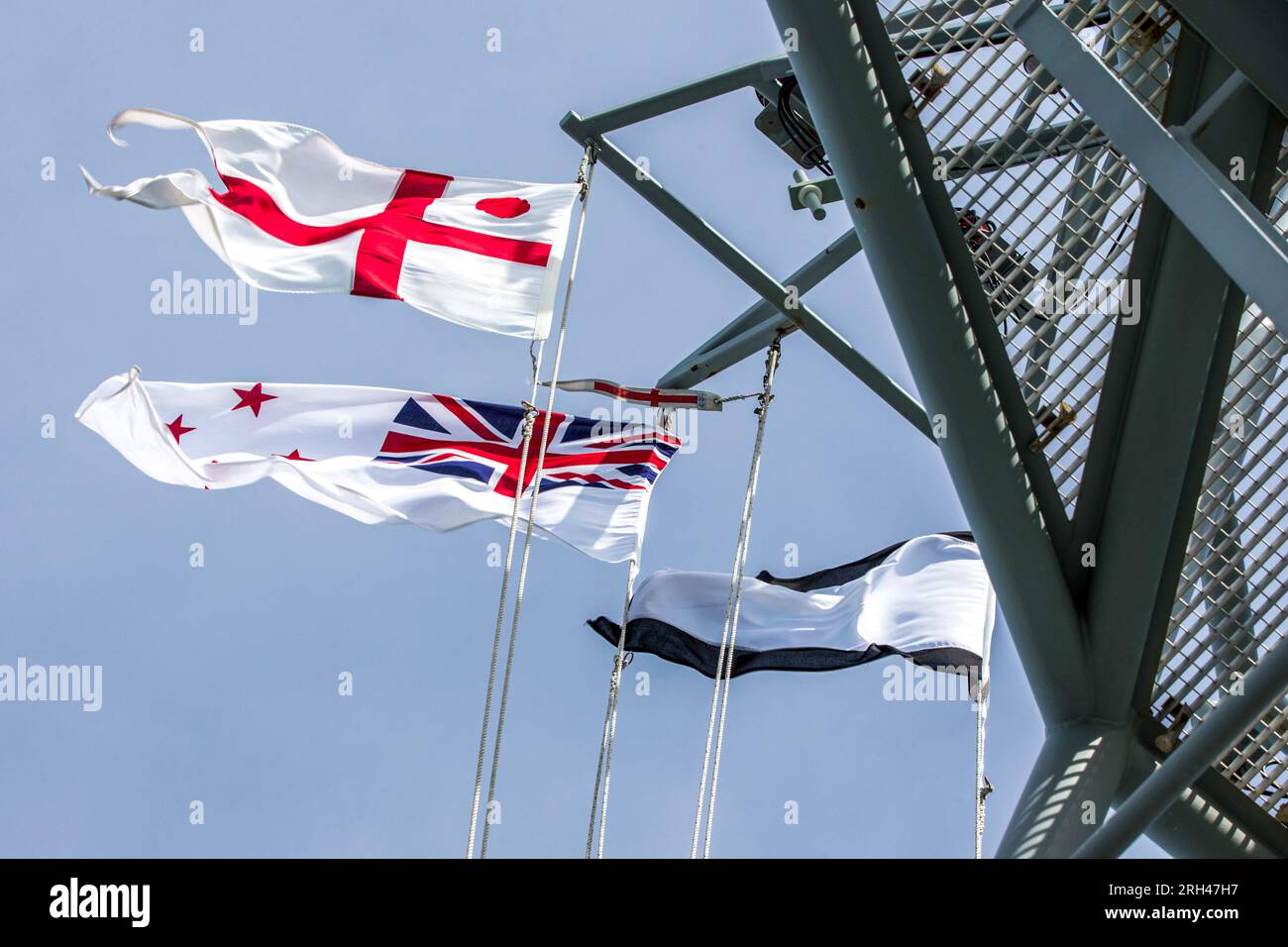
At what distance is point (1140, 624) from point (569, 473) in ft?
18.5

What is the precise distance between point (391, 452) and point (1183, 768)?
22.5 feet

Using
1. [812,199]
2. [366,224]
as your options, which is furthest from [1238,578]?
[366,224]

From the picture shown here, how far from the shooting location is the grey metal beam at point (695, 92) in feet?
29.3

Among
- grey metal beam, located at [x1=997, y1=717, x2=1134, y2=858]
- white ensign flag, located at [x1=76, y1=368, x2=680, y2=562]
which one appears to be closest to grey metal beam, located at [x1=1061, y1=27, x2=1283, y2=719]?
grey metal beam, located at [x1=997, y1=717, x2=1134, y2=858]

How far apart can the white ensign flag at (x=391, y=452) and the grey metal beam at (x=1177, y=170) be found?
5058 millimetres

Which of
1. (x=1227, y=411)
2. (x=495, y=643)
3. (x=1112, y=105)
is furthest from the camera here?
(x=495, y=643)

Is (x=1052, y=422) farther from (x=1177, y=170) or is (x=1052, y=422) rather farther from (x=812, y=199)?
(x=812, y=199)

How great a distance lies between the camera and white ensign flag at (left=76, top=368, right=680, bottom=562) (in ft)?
31.1

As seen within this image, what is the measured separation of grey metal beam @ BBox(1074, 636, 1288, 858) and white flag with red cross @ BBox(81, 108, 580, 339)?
5.42 metres
